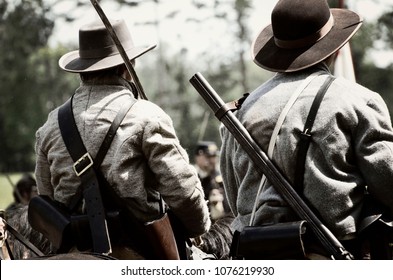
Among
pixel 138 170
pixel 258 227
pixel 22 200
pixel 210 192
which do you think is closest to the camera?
pixel 258 227

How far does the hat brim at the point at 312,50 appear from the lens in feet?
16.0

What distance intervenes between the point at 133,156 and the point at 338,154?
123 cm

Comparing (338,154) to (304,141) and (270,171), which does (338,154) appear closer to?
(304,141)

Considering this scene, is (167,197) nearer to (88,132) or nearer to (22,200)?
(88,132)

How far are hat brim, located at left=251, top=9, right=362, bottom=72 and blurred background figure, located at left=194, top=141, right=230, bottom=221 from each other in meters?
5.98

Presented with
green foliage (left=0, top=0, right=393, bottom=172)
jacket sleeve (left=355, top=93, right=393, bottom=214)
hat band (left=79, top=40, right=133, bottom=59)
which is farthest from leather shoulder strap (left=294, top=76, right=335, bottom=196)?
green foliage (left=0, top=0, right=393, bottom=172)

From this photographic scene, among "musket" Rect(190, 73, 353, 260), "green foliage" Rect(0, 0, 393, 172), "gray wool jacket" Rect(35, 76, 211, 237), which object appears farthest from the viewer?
"green foliage" Rect(0, 0, 393, 172)

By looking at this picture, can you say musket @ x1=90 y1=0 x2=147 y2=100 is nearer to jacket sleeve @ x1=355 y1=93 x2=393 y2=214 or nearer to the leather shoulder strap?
the leather shoulder strap

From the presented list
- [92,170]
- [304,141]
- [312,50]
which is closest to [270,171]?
[304,141]

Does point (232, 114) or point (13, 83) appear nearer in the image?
point (232, 114)

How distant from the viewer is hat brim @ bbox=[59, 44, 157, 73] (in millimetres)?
5504

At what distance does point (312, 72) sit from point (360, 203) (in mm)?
755
